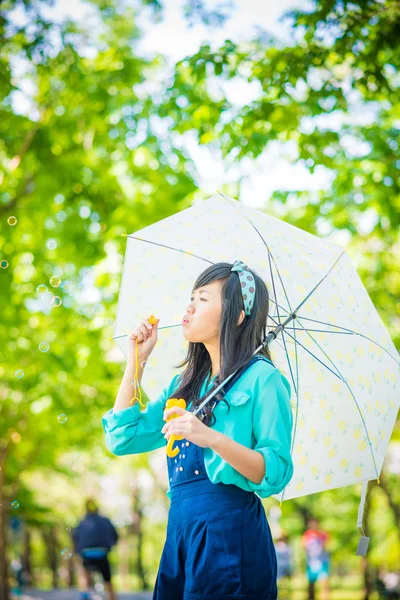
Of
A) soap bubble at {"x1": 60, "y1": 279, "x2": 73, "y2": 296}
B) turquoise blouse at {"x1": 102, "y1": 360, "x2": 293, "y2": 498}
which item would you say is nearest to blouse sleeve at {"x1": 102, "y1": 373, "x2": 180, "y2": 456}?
turquoise blouse at {"x1": 102, "y1": 360, "x2": 293, "y2": 498}

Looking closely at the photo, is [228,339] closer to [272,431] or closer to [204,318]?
[204,318]

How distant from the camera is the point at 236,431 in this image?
7.78 ft

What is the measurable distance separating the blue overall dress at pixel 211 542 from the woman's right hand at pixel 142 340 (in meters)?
0.45

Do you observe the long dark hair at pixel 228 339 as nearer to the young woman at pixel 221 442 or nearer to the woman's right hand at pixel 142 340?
the young woman at pixel 221 442

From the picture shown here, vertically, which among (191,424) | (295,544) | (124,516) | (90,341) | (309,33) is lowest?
(295,544)

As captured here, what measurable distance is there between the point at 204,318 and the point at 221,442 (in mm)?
617

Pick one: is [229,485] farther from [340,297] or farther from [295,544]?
[295,544]

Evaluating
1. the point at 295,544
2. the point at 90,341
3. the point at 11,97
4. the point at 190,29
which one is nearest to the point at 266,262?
the point at 190,29

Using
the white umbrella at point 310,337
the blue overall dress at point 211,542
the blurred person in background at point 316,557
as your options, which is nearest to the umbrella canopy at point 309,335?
the white umbrella at point 310,337

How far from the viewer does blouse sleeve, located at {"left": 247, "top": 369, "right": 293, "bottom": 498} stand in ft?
7.32

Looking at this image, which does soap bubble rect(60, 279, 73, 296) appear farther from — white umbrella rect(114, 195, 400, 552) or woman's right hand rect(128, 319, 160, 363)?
woman's right hand rect(128, 319, 160, 363)

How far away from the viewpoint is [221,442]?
7.02 ft

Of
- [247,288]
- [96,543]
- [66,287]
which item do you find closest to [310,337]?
[247,288]

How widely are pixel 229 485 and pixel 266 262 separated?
121 centimetres
